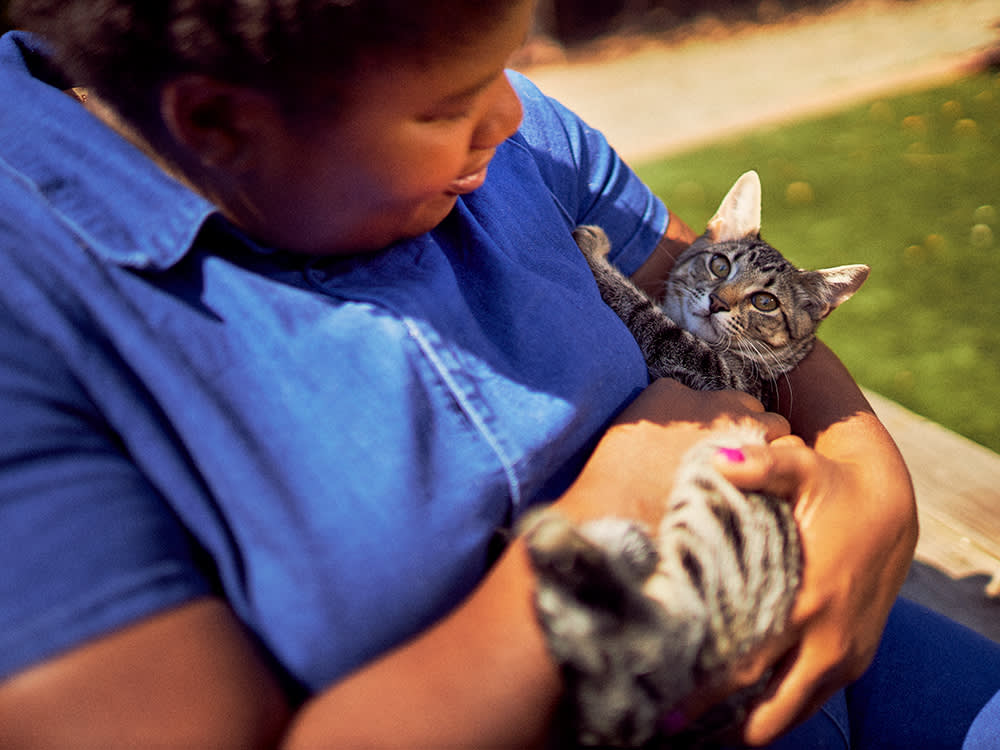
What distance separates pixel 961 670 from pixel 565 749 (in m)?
0.83

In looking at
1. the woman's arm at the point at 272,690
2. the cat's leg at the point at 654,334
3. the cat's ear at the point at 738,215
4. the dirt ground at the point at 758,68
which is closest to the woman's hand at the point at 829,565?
the woman's arm at the point at 272,690

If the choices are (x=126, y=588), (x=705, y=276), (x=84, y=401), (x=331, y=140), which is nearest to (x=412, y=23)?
(x=331, y=140)

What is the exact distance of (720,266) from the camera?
2.32 meters

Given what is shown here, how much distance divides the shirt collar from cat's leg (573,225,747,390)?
863mm

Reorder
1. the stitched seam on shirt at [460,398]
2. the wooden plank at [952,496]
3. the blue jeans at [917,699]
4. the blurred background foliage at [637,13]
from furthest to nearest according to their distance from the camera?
the blurred background foliage at [637,13] < the wooden plank at [952,496] < the blue jeans at [917,699] < the stitched seam on shirt at [460,398]

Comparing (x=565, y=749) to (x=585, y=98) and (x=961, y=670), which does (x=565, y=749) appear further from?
(x=585, y=98)

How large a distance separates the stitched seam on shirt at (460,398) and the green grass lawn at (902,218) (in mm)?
2435

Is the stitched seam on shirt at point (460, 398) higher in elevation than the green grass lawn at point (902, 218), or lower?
higher

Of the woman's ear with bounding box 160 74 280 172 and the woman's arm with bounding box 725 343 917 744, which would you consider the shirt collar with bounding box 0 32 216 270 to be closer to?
the woman's ear with bounding box 160 74 280 172

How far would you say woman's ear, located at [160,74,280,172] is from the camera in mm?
787

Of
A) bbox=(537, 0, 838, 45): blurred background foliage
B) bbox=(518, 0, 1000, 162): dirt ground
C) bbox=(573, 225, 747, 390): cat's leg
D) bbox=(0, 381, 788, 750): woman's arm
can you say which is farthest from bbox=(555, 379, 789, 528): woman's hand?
bbox=(537, 0, 838, 45): blurred background foliage

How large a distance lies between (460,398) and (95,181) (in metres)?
→ 0.52

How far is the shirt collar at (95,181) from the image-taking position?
833 millimetres

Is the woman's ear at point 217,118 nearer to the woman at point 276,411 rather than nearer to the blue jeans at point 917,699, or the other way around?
the woman at point 276,411
